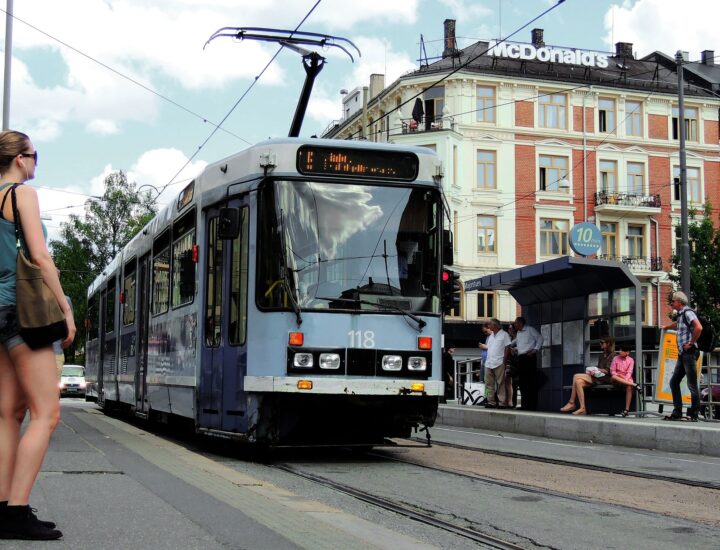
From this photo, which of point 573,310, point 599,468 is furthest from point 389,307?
point 573,310

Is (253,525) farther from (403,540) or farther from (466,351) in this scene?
(466,351)

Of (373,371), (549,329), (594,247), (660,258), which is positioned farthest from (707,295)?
(373,371)

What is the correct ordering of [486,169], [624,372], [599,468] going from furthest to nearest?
[486,169], [624,372], [599,468]

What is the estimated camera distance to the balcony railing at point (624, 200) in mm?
54625

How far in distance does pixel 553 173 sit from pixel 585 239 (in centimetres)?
3149

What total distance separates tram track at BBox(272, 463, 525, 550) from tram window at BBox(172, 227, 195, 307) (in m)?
3.35

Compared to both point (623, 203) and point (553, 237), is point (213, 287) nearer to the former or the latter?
point (553, 237)

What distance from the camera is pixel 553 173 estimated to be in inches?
2148

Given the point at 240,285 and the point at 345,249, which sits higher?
the point at 345,249

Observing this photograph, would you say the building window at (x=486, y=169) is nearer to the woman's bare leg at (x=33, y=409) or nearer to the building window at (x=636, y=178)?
the building window at (x=636, y=178)

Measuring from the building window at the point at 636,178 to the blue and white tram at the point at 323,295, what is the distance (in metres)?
47.2

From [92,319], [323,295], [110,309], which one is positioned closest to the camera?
[323,295]

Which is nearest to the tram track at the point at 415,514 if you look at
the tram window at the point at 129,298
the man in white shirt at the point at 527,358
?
the tram window at the point at 129,298

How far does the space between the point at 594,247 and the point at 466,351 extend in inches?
1125
